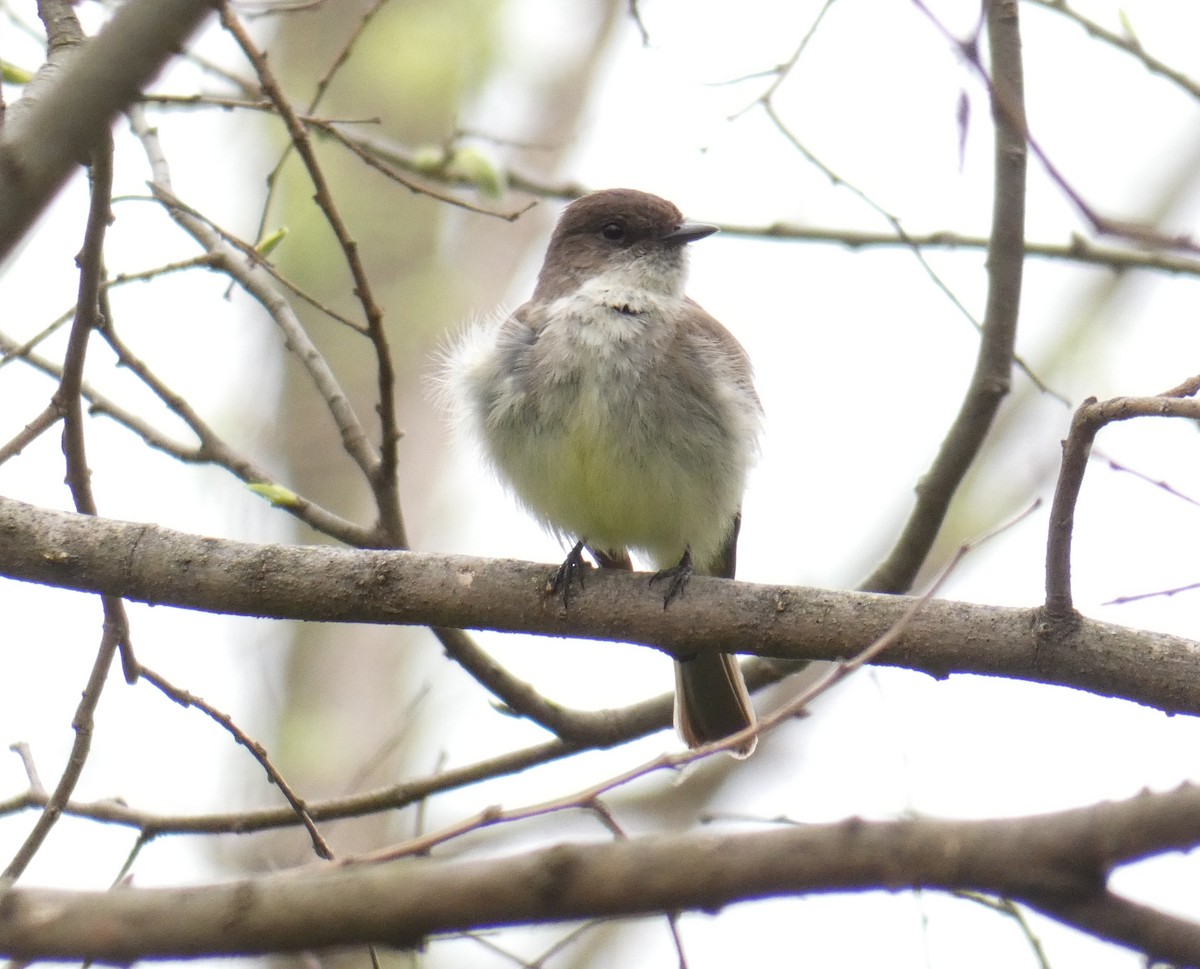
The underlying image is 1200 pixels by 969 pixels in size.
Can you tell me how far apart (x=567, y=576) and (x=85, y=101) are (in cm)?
255

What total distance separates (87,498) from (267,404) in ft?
23.6

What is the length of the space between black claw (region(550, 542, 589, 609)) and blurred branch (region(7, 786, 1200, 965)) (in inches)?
95.2

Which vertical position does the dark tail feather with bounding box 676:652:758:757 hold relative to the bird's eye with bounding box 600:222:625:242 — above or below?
below

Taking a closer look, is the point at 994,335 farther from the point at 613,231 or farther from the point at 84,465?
the point at 84,465

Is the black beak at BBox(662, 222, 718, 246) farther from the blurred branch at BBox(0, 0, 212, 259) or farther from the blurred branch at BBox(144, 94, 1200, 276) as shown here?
the blurred branch at BBox(0, 0, 212, 259)

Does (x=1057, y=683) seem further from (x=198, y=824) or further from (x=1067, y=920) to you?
(x=198, y=824)

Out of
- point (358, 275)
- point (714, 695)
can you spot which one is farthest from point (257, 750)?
point (714, 695)

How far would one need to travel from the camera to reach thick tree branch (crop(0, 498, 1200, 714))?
373 centimetres

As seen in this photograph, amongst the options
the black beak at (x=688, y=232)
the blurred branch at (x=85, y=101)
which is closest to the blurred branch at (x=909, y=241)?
the black beak at (x=688, y=232)

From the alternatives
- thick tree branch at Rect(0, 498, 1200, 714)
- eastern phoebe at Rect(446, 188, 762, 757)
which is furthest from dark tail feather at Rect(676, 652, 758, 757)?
thick tree branch at Rect(0, 498, 1200, 714)

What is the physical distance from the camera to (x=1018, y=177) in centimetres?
449

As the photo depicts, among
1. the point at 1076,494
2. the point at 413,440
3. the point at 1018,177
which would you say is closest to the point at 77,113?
the point at 1076,494

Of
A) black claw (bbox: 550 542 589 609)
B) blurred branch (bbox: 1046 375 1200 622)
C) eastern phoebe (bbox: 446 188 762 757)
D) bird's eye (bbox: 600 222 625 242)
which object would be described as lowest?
blurred branch (bbox: 1046 375 1200 622)

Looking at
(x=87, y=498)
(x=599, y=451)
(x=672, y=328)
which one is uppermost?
(x=672, y=328)
